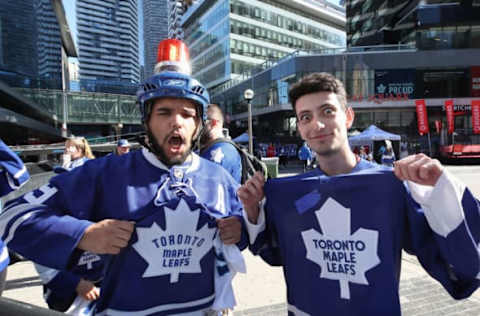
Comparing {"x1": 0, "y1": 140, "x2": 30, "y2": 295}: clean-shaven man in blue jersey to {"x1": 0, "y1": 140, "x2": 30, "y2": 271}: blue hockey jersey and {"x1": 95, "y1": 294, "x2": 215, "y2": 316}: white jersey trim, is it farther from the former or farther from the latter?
{"x1": 95, "y1": 294, "x2": 215, "y2": 316}: white jersey trim

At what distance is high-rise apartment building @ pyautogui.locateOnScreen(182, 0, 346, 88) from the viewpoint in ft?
182

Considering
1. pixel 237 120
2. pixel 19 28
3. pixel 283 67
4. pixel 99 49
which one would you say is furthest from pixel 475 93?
pixel 99 49

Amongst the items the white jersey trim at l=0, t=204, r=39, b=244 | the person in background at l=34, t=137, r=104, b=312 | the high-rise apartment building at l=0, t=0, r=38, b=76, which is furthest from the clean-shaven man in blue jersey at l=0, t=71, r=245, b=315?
the high-rise apartment building at l=0, t=0, r=38, b=76

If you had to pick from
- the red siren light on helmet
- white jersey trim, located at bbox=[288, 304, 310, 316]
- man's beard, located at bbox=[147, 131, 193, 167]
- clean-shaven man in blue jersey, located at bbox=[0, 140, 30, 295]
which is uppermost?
the red siren light on helmet

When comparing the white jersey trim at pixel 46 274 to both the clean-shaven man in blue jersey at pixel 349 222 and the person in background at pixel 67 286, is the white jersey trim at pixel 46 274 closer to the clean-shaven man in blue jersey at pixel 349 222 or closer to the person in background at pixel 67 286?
the person in background at pixel 67 286

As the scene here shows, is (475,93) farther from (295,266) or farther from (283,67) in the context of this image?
(295,266)

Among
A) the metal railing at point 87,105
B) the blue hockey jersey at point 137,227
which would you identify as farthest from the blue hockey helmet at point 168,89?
the metal railing at point 87,105

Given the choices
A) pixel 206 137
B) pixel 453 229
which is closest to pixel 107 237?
pixel 453 229

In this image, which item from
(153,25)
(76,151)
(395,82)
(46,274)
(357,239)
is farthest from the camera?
(153,25)

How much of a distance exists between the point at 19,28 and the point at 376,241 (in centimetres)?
5825

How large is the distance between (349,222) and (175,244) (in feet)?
2.90

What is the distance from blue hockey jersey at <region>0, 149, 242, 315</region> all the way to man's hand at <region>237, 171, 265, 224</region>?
0.15 m

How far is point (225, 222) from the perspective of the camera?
5.21 ft

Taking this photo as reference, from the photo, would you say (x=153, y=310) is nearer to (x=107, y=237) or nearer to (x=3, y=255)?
(x=107, y=237)
